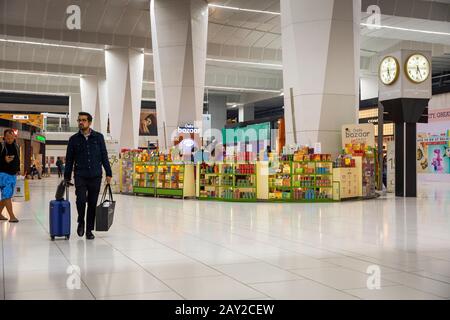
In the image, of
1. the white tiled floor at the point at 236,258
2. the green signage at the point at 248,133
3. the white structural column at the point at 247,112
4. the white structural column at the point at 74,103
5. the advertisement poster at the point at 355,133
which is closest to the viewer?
the white tiled floor at the point at 236,258

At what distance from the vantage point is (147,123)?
Result: 48.5 metres

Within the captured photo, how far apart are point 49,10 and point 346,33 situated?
→ 13290 mm

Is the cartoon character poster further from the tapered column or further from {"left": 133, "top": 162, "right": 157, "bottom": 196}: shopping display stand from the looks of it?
the tapered column

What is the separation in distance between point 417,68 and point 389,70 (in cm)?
74

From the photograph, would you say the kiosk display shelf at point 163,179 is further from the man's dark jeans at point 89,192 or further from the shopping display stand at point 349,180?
the man's dark jeans at point 89,192

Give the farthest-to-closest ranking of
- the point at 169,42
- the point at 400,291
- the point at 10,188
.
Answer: the point at 169,42, the point at 10,188, the point at 400,291

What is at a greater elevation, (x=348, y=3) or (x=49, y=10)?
(x=49, y=10)

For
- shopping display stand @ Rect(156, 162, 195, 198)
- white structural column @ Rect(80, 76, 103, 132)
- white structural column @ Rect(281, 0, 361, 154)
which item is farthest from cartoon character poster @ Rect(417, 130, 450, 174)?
white structural column @ Rect(80, 76, 103, 132)

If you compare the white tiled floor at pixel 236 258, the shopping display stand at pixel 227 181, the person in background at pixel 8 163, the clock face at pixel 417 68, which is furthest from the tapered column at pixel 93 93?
the person in background at pixel 8 163

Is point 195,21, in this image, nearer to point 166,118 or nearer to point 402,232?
point 166,118

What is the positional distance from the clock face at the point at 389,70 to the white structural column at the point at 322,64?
1.01 m

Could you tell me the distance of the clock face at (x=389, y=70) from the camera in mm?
14405
